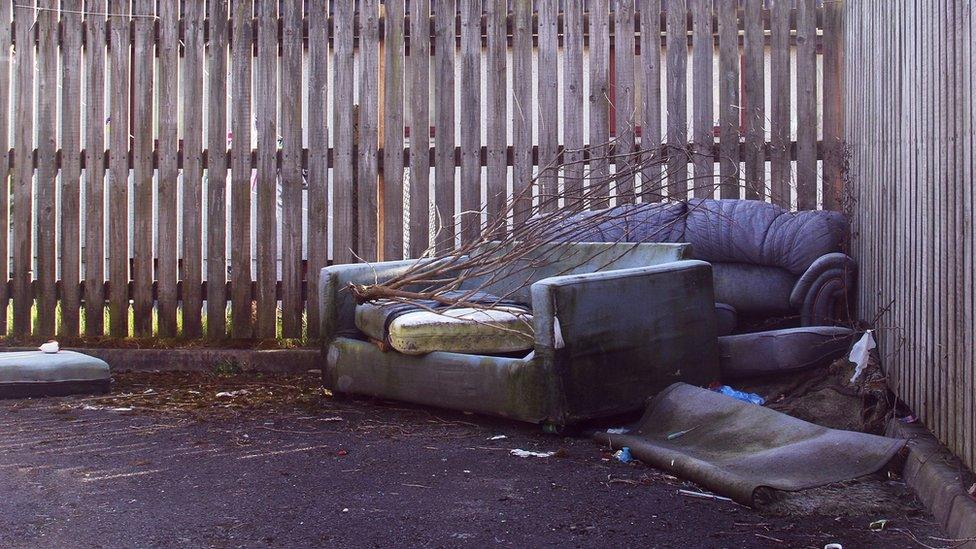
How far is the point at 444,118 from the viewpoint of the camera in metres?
5.75

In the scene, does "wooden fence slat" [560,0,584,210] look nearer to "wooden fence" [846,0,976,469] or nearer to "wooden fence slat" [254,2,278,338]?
"wooden fence" [846,0,976,469]

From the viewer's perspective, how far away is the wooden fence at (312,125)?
549cm

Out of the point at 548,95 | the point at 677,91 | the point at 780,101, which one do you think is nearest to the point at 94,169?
the point at 548,95

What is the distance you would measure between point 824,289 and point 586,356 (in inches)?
50.9

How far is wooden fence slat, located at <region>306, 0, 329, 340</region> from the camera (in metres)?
5.83

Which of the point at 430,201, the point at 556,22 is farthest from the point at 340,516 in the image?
the point at 556,22

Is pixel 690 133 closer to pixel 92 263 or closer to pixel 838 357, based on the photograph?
pixel 838 357

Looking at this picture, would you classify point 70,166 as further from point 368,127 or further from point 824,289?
point 824,289

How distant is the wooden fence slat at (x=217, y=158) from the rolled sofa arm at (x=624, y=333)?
264cm

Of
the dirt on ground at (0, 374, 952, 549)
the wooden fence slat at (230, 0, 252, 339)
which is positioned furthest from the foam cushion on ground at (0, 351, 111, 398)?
the wooden fence slat at (230, 0, 252, 339)

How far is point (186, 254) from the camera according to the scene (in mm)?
5934

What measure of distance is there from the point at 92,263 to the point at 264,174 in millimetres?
1139

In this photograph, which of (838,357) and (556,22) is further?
(556,22)

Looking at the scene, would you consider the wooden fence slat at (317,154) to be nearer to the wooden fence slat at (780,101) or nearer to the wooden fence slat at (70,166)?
the wooden fence slat at (70,166)
